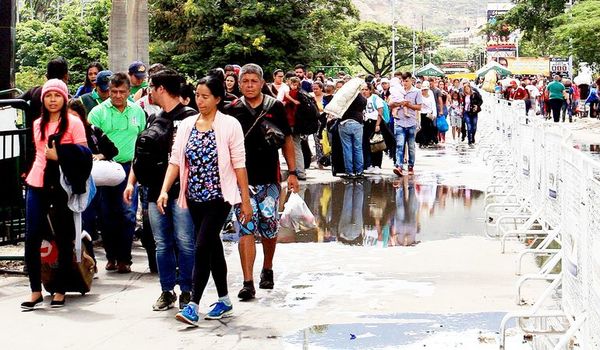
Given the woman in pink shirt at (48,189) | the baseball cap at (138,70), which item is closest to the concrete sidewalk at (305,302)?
the woman in pink shirt at (48,189)

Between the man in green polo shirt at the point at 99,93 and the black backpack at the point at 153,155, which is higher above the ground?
the man in green polo shirt at the point at 99,93

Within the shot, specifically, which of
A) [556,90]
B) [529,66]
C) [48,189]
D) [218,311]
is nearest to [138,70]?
[48,189]

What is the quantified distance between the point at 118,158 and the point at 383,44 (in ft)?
415

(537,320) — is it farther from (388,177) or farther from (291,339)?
(388,177)

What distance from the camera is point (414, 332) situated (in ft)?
24.7

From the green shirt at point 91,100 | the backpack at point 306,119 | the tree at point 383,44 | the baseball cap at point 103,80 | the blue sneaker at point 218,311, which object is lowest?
the blue sneaker at point 218,311

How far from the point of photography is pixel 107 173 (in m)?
9.67

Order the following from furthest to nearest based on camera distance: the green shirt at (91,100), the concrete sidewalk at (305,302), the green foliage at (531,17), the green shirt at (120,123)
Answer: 1. the green foliage at (531,17)
2. the green shirt at (91,100)
3. the green shirt at (120,123)
4. the concrete sidewalk at (305,302)

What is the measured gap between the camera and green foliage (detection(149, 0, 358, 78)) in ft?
128

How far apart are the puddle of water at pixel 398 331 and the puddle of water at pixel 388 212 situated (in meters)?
3.80

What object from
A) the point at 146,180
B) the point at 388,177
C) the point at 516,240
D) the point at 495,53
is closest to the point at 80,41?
the point at 388,177

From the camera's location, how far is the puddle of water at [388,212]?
1240cm

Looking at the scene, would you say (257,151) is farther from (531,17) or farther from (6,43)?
(531,17)

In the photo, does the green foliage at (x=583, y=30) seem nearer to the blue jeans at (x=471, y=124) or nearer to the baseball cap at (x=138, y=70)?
the blue jeans at (x=471, y=124)
